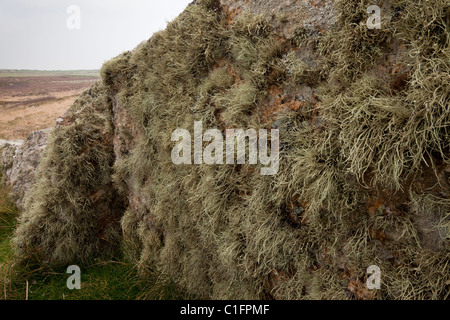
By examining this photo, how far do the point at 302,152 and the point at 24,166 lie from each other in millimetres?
8580

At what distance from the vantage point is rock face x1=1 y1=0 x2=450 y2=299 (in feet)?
6.75

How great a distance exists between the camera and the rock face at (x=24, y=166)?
7858 mm

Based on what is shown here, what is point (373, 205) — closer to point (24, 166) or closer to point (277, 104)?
point (277, 104)

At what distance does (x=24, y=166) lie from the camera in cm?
818

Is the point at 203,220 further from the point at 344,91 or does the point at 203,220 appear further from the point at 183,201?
the point at 344,91

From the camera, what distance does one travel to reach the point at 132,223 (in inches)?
209

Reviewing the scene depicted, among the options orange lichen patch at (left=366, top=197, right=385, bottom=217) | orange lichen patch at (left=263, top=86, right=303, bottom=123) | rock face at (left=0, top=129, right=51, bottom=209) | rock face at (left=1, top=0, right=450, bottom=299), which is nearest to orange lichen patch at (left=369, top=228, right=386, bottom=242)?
rock face at (left=1, top=0, right=450, bottom=299)

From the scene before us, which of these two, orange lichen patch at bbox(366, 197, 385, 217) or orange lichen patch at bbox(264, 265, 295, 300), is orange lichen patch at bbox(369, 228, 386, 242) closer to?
orange lichen patch at bbox(366, 197, 385, 217)

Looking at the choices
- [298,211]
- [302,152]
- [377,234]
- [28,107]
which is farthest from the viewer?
[28,107]

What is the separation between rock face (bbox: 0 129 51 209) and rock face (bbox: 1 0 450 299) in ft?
15.4

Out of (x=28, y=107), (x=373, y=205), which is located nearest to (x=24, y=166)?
(x=373, y=205)

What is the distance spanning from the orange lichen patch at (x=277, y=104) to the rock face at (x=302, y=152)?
0.04 ft
